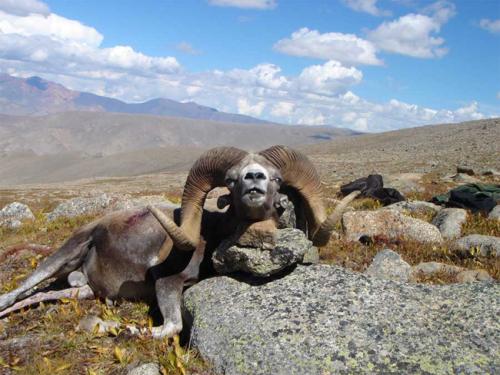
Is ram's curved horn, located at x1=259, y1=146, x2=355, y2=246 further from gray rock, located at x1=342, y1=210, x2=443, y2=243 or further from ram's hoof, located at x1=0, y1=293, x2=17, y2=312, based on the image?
ram's hoof, located at x1=0, y1=293, x2=17, y2=312

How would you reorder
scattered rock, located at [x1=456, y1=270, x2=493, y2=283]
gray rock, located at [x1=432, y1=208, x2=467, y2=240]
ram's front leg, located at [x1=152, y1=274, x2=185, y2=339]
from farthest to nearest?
gray rock, located at [x1=432, y1=208, x2=467, y2=240], scattered rock, located at [x1=456, y1=270, x2=493, y2=283], ram's front leg, located at [x1=152, y1=274, x2=185, y2=339]

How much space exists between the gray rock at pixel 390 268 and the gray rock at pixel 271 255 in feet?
7.69

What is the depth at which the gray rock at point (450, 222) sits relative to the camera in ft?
45.2

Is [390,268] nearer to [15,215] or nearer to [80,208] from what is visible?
[80,208]

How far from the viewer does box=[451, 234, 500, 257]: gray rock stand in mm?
11391

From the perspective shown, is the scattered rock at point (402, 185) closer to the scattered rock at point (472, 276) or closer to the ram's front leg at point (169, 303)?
the scattered rock at point (472, 276)

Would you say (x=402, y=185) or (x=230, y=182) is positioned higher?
(x=230, y=182)

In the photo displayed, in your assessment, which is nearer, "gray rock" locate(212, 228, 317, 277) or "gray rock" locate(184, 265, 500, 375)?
"gray rock" locate(184, 265, 500, 375)

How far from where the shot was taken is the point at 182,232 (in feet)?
28.3

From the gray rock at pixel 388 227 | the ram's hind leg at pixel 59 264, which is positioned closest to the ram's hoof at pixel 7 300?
the ram's hind leg at pixel 59 264

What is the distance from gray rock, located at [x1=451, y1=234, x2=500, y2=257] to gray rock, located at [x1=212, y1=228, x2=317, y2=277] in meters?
5.16

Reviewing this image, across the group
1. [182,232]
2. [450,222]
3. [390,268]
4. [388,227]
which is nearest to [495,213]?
[450,222]

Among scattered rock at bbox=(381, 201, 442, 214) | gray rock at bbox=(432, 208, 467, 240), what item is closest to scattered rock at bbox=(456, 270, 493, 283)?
gray rock at bbox=(432, 208, 467, 240)

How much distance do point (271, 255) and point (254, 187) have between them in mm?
1103
